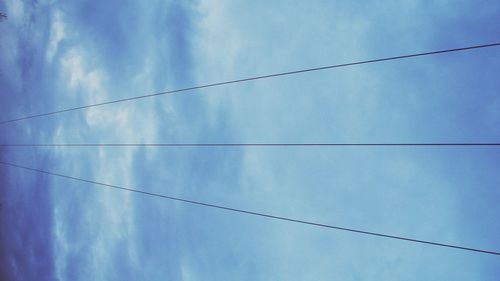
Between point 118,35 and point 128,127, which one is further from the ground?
point 118,35

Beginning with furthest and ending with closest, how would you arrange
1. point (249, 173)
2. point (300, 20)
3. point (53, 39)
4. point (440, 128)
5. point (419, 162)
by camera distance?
1. point (53, 39)
2. point (249, 173)
3. point (300, 20)
4. point (419, 162)
5. point (440, 128)

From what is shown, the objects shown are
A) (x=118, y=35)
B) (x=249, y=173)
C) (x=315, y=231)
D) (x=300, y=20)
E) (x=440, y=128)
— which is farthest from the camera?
(x=118, y=35)

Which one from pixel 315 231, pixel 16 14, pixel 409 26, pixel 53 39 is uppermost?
pixel 16 14

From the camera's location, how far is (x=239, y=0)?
17.5ft

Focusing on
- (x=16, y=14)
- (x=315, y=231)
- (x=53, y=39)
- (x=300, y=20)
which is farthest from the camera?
(x=16, y=14)

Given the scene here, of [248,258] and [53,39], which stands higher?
[53,39]

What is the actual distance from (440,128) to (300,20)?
2.44 meters

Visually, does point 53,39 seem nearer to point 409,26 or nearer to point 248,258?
point 248,258

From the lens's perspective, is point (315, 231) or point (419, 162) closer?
point (419, 162)

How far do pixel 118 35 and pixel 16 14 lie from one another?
671cm

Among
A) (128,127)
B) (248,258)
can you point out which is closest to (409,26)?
(248,258)

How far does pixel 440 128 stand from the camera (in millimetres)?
3836

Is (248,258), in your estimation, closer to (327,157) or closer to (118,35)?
(327,157)

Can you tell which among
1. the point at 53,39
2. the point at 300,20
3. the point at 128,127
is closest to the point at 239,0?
the point at 300,20
